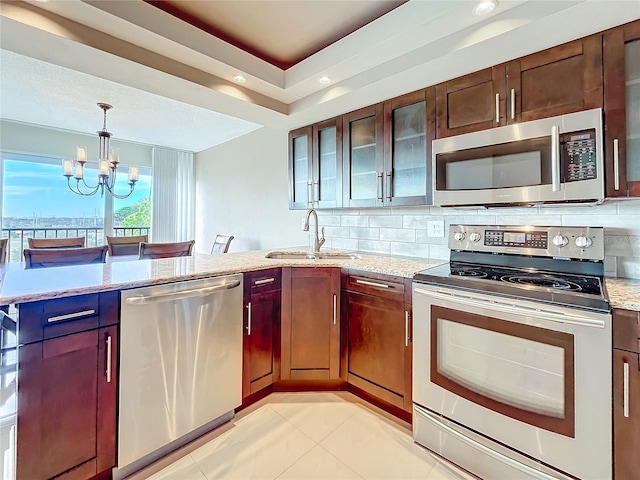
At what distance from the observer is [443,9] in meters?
1.46

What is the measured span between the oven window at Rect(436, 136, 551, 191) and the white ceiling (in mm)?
484

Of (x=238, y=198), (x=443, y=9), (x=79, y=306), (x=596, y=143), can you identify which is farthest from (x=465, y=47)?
(x=238, y=198)

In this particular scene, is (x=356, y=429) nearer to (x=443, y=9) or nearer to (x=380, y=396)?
(x=380, y=396)

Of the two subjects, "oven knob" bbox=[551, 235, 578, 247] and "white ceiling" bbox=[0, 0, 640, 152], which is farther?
"oven knob" bbox=[551, 235, 578, 247]

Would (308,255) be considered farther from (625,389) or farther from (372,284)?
(625,389)

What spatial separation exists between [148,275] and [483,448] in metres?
1.86

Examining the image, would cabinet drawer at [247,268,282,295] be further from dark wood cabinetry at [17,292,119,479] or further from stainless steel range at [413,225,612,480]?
stainless steel range at [413,225,612,480]

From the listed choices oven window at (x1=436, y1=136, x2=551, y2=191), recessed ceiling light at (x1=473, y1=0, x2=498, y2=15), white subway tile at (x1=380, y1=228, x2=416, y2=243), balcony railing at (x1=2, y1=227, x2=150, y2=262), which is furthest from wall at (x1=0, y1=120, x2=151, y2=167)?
recessed ceiling light at (x1=473, y1=0, x2=498, y2=15)

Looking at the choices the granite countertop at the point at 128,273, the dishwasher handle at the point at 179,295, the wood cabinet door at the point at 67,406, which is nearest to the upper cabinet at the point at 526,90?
the granite countertop at the point at 128,273

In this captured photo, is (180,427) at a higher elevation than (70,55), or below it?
below

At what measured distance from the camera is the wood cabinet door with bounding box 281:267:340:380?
2.12 m

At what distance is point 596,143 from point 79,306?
2.41m

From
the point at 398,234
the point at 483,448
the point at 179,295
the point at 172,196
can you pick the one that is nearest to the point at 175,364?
the point at 179,295

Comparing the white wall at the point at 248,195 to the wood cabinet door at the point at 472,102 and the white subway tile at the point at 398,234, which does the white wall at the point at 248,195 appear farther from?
the wood cabinet door at the point at 472,102
